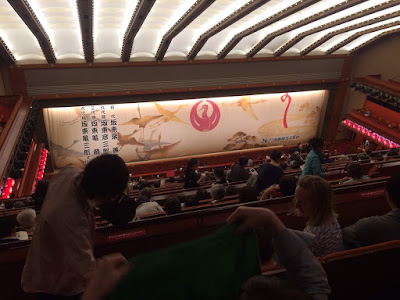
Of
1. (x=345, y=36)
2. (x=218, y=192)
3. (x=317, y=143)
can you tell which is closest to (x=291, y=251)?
(x=218, y=192)

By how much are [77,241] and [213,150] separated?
11.3 m

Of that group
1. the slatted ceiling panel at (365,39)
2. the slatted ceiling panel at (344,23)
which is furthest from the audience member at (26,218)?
the slatted ceiling panel at (365,39)

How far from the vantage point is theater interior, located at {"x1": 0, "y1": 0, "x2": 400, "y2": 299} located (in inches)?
240

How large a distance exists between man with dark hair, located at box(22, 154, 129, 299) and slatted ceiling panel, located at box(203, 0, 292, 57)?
23.6ft

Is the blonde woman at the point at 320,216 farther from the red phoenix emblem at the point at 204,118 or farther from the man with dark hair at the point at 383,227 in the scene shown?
the red phoenix emblem at the point at 204,118

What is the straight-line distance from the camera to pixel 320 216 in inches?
85.0

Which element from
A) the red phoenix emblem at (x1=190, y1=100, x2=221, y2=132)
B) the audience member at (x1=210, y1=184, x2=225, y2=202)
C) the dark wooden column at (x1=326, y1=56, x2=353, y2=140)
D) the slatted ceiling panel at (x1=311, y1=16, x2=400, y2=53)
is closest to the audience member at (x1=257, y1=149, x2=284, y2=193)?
the audience member at (x1=210, y1=184, x2=225, y2=202)

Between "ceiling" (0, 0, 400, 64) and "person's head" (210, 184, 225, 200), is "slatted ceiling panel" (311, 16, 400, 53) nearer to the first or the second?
"ceiling" (0, 0, 400, 64)

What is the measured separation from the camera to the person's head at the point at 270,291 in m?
1.00

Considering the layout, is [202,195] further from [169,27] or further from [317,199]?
[169,27]

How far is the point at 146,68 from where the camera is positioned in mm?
10109

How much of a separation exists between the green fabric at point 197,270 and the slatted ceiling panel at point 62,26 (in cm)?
647

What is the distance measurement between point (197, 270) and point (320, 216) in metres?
1.37

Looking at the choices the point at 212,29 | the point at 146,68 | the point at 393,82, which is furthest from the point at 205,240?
the point at 393,82
